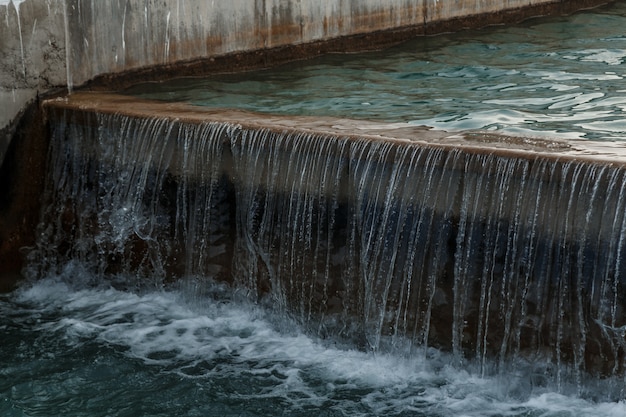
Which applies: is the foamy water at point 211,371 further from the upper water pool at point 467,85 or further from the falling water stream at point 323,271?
the upper water pool at point 467,85

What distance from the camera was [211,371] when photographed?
6430 millimetres

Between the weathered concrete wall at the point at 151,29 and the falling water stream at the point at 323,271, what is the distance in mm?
570

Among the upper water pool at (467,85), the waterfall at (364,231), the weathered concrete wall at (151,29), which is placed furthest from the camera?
the weathered concrete wall at (151,29)

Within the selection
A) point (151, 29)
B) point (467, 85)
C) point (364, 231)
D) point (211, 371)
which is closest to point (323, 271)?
point (364, 231)

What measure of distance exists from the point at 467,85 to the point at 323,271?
3.25 metres

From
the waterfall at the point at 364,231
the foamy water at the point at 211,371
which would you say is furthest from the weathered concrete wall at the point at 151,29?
the foamy water at the point at 211,371

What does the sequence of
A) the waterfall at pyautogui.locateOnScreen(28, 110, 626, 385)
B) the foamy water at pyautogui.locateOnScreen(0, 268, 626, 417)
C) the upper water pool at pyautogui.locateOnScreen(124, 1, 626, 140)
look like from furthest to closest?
the upper water pool at pyautogui.locateOnScreen(124, 1, 626, 140) → the foamy water at pyautogui.locateOnScreen(0, 268, 626, 417) → the waterfall at pyautogui.locateOnScreen(28, 110, 626, 385)

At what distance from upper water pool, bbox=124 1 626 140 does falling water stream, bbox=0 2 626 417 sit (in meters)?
0.06

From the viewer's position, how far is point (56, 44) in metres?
8.48

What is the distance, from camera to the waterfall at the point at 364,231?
5.67m

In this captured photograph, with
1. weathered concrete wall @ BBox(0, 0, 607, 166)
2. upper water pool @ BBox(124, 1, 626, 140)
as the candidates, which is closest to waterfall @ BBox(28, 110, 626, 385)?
weathered concrete wall @ BBox(0, 0, 607, 166)

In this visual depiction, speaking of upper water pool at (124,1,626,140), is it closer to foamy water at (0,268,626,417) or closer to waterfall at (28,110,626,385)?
waterfall at (28,110,626,385)

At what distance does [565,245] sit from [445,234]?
0.76 m

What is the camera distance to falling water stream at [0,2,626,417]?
18.9ft
